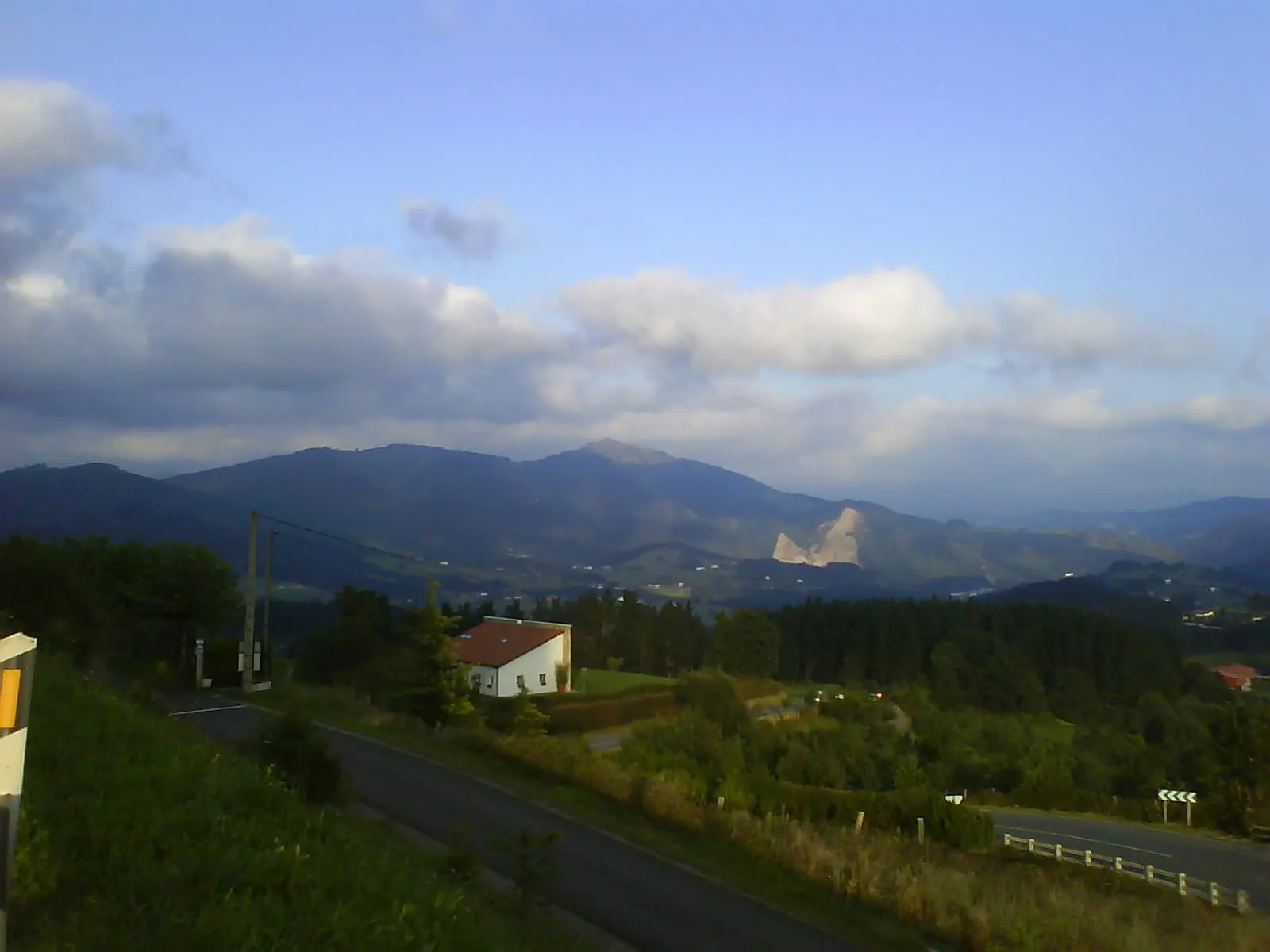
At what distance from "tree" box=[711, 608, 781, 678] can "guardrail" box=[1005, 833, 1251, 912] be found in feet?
164

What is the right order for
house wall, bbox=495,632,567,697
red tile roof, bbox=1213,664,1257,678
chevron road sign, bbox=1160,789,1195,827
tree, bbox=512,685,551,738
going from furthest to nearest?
red tile roof, bbox=1213,664,1257,678 < house wall, bbox=495,632,567,697 < chevron road sign, bbox=1160,789,1195,827 < tree, bbox=512,685,551,738

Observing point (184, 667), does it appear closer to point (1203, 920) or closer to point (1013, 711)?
point (1203, 920)

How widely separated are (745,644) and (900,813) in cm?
5799

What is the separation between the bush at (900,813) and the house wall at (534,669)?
31.8 metres

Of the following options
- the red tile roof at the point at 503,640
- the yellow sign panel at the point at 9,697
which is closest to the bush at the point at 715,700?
the red tile roof at the point at 503,640

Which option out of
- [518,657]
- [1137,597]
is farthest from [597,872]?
[1137,597]

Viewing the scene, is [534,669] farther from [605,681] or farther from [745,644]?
[745,644]

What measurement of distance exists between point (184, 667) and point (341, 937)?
88.3ft

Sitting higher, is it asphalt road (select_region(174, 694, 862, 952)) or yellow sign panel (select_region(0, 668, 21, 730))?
yellow sign panel (select_region(0, 668, 21, 730))

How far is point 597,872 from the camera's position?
12.1 meters

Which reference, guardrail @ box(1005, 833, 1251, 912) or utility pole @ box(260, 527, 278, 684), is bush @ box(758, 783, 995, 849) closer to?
guardrail @ box(1005, 833, 1251, 912)

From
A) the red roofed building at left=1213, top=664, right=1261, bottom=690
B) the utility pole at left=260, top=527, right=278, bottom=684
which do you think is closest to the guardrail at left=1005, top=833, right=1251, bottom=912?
the utility pole at left=260, top=527, right=278, bottom=684

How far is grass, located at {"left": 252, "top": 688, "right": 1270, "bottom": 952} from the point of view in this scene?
10.5 meters

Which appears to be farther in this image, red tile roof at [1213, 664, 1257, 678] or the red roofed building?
red tile roof at [1213, 664, 1257, 678]
